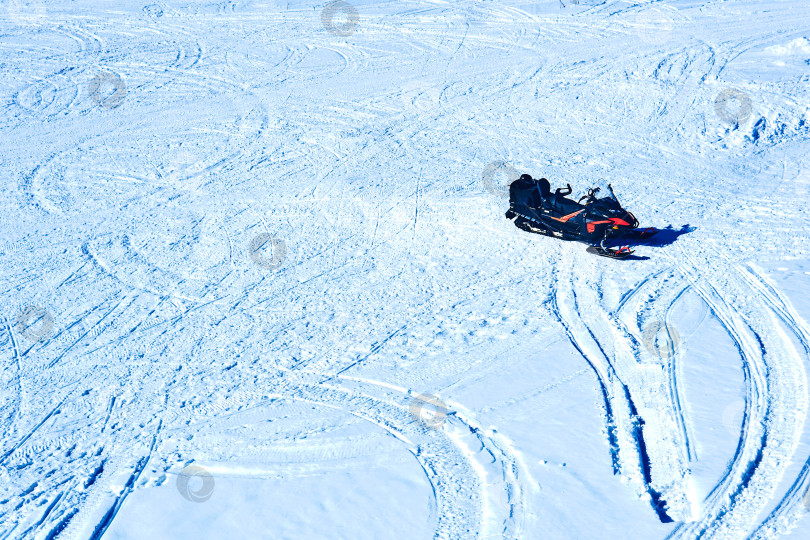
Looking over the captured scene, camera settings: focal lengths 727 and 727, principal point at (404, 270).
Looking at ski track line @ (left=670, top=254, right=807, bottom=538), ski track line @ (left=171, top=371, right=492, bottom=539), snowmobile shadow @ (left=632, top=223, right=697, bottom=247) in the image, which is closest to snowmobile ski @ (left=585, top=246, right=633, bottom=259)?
snowmobile shadow @ (left=632, top=223, right=697, bottom=247)

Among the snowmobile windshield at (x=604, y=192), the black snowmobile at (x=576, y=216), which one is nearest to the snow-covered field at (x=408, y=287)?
the black snowmobile at (x=576, y=216)

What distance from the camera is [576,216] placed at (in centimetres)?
1039

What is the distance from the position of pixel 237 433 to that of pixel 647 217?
710 cm

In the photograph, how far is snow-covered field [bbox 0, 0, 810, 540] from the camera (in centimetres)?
668

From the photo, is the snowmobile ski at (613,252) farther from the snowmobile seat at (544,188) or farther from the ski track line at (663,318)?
the snowmobile seat at (544,188)

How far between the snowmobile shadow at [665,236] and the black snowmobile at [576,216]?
0.52 feet

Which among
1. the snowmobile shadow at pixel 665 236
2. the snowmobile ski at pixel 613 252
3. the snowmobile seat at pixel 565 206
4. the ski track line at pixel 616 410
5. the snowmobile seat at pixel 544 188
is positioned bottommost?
the ski track line at pixel 616 410

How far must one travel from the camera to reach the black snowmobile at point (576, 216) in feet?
33.6

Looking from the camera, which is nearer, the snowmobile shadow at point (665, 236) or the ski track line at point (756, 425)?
the ski track line at point (756, 425)

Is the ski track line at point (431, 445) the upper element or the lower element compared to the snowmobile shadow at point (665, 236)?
lower

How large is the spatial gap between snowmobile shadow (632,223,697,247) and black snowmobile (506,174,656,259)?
0.16 meters

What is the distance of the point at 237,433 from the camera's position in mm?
7453

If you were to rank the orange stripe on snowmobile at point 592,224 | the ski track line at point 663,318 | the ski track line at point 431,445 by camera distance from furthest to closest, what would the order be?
the orange stripe on snowmobile at point 592,224 < the ski track line at point 663,318 < the ski track line at point 431,445

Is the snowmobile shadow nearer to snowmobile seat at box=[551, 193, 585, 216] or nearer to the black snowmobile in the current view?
the black snowmobile
